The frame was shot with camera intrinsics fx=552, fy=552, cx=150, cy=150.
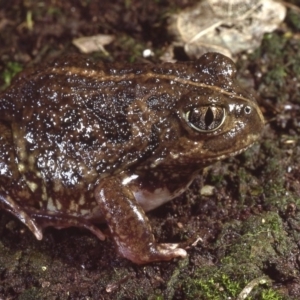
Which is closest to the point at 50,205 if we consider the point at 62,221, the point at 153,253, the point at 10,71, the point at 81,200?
the point at 62,221

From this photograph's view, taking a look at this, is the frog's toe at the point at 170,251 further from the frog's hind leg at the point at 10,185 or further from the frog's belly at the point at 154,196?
the frog's hind leg at the point at 10,185

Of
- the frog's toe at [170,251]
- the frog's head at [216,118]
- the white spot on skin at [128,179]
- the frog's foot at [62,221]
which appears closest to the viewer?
the frog's head at [216,118]

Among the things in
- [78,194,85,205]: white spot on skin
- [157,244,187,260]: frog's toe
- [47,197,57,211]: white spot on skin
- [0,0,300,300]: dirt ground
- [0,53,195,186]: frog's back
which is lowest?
[0,0,300,300]: dirt ground

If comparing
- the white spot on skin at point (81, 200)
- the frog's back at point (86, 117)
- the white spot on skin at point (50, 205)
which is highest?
the frog's back at point (86, 117)

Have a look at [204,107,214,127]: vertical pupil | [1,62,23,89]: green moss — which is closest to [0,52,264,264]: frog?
[204,107,214,127]: vertical pupil

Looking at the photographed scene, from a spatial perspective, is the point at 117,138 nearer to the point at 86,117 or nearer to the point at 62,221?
the point at 86,117

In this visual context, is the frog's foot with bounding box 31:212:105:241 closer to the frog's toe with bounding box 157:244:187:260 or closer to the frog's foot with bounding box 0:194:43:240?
the frog's foot with bounding box 0:194:43:240

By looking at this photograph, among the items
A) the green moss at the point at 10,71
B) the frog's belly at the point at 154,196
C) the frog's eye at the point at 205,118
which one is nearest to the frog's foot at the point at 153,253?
the frog's belly at the point at 154,196
